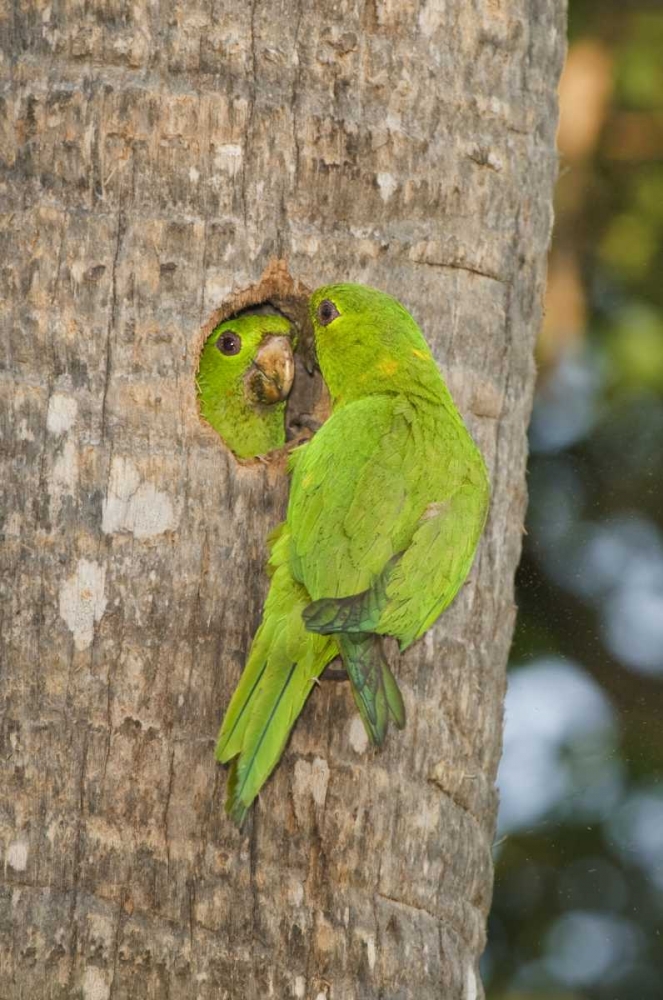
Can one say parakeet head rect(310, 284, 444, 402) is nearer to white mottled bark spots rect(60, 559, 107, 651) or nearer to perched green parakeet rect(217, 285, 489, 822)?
perched green parakeet rect(217, 285, 489, 822)

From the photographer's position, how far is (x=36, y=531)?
3059mm

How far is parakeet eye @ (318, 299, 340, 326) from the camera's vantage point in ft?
11.1

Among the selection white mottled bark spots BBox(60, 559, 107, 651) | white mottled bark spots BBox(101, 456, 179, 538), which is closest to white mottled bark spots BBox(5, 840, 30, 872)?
white mottled bark spots BBox(60, 559, 107, 651)

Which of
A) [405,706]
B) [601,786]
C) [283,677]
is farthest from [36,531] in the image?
[601,786]

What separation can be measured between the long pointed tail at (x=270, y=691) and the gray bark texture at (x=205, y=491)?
0.19ft

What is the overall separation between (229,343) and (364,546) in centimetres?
118

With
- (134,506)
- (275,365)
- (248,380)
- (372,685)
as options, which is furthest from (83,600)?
(248,380)

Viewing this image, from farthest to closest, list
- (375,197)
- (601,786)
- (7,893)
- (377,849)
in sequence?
(601,786) → (375,197) → (377,849) → (7,893)

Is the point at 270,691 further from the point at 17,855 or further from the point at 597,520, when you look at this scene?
the point at 597,520

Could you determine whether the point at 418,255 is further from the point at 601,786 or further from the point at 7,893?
the point at 601,786

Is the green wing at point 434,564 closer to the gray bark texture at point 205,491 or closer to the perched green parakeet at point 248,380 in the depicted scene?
the gray bark texture at point 205,491

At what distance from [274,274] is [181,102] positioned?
0.45 metres

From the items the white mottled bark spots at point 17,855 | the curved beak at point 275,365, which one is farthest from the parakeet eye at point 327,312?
the white mottled bark spots at point 17,855

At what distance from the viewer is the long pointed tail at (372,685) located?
2955 millimetres
